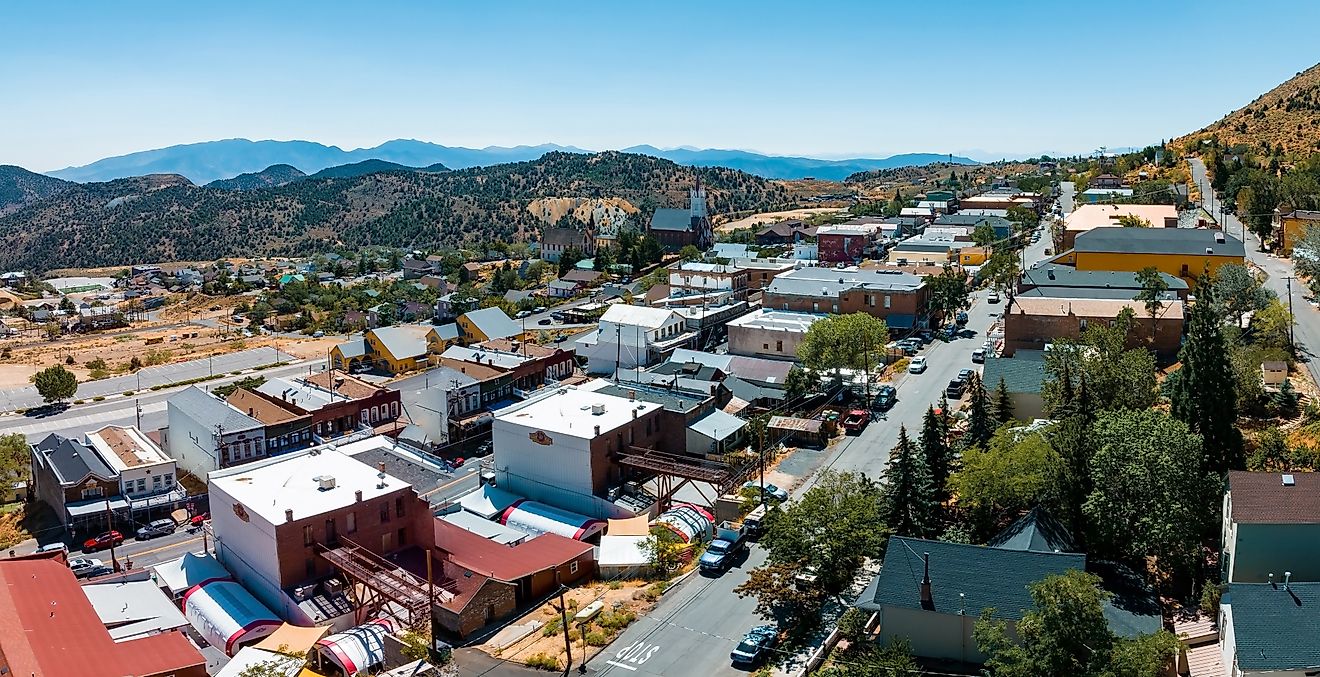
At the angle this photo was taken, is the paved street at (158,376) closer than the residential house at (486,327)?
Yes

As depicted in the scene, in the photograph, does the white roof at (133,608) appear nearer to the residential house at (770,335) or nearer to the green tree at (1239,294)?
the residential house at (770,335)

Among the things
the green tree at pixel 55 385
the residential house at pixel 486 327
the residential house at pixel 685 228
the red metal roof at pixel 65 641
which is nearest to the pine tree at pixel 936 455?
the red metal roof at pixel 65 641

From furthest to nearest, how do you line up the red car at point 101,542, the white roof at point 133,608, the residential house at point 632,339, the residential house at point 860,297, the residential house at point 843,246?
the residential house at point 843,246
the residential house at point 860,297
the residential house at point 632,339
the red car at point 101,542
the white roof at point 133,608

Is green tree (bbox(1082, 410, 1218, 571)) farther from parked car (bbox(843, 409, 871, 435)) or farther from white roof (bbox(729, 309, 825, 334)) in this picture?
white roof (bbox(729, 309, 825, 334))

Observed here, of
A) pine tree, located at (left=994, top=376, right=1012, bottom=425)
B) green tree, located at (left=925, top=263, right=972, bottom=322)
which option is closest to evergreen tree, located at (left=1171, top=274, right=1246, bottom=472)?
pine tree, located at (left=994, top=376, right=1012, bottom=425)

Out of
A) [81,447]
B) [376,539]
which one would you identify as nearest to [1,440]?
[81,447]

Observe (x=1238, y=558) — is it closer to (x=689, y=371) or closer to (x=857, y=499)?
(x=857, y=499)

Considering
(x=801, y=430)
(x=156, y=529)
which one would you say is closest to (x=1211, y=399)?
(x=801, y=430)
